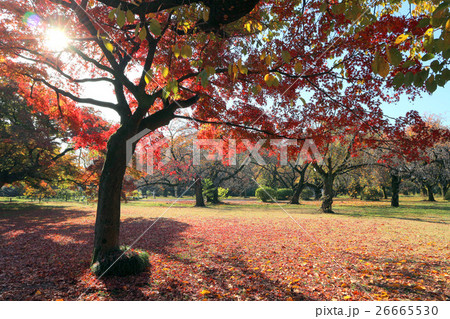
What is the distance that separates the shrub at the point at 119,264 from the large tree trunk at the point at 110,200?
6.8 inches

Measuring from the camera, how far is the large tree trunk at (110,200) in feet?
15.2

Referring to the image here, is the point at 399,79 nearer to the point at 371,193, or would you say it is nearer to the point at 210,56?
the point at 210,56

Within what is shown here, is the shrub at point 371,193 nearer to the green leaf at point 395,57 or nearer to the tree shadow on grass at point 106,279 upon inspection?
the tree shadow on grass at point 106,279

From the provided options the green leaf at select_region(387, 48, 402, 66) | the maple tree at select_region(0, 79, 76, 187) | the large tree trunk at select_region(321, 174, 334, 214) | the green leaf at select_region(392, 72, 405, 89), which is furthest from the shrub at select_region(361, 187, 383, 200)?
the green leaf at select_region(387, 48, 402, 66)

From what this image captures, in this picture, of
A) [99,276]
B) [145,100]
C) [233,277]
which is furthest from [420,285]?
[145,100]

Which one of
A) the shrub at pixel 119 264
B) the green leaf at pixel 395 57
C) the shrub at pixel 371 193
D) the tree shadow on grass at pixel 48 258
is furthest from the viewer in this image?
the shrub at pixel 371 193

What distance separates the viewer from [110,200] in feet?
15.7

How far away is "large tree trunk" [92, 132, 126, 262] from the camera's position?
15.2 feet

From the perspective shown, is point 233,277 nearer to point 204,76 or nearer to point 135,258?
point 135,258

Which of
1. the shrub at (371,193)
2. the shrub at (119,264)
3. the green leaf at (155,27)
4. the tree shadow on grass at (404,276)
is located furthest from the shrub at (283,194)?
the green leaf at (155,27)

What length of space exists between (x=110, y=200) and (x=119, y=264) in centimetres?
124

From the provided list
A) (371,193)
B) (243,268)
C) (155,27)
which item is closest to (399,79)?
(155,27)

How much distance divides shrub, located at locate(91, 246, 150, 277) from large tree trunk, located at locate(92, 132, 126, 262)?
174 millimetres
